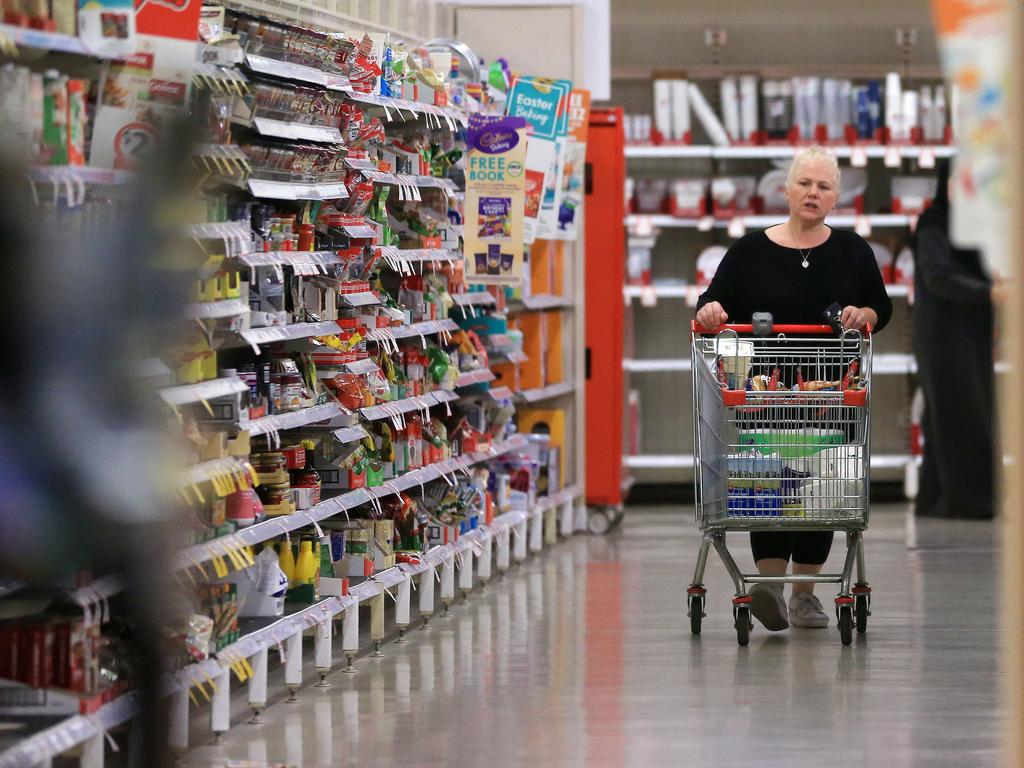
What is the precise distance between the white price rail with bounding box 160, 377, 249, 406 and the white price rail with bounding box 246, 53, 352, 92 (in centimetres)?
86

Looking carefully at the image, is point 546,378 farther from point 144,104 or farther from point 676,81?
point 144,104

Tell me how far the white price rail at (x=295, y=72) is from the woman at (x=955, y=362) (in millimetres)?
5090

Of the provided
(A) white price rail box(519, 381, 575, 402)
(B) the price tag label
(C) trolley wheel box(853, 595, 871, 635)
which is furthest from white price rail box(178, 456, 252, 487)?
(B) the price tag label

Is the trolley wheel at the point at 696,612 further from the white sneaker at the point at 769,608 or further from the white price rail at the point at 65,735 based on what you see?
the white price rail at the point at 65,735

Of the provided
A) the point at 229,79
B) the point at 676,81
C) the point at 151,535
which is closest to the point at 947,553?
the point at 676,81

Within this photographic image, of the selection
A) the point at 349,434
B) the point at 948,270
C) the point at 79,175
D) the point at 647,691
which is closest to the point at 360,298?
the point at 349,434

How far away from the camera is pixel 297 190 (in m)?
4.80

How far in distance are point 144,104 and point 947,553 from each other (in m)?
5.55

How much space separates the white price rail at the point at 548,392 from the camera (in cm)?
816

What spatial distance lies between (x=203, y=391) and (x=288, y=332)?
2.34 ft

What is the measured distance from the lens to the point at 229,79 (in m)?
4.35

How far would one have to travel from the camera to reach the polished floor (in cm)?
423

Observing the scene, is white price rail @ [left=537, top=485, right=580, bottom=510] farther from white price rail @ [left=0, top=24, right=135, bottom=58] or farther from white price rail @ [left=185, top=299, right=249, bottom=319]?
white price rail @ [left=0, top=24, right=135, bottom=58]

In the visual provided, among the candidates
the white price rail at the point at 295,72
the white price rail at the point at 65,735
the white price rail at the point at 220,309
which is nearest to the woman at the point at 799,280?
the white price rail at the point at 295,72
